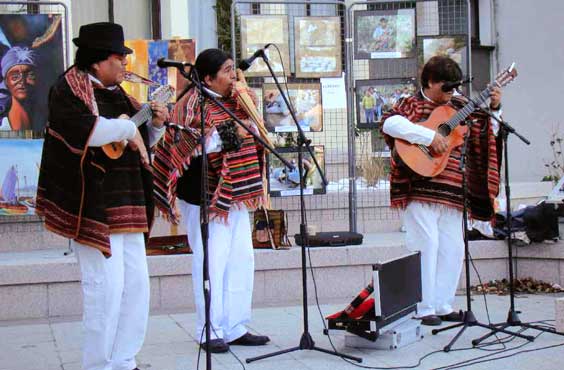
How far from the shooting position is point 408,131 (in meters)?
5.88

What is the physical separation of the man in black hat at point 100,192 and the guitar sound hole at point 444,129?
2211mm

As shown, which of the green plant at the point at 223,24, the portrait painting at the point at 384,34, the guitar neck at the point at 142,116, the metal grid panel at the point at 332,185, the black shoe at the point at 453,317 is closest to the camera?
the guitar neck at the point at 142,116

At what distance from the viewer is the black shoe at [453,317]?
20.2 feet

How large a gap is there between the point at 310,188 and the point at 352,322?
2.90 m

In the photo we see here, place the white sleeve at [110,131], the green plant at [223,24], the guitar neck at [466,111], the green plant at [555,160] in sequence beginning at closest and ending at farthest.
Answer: the white sleeve at [110,131] < the guitar neck at [466,111] < the green plant at [223,24] < the green plant at [555,160]

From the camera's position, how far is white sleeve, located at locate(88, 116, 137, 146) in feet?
14.0

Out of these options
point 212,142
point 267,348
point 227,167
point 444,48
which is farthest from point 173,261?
point 444,48

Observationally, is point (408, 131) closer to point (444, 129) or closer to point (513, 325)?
point (444, 129)

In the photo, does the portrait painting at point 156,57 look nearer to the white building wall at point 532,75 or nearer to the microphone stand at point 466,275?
the microphone stand at point 466,275

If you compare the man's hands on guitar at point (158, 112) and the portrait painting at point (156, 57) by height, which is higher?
the portrait painting at point (156, 57)

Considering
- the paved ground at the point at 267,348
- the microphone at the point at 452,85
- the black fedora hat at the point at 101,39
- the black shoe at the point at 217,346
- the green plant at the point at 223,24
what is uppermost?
the green plant at the point at 223,24

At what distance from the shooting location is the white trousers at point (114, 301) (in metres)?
4.38

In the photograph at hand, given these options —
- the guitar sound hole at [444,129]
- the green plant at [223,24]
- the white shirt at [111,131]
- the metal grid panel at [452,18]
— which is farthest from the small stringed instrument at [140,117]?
the green plant at [223,24]

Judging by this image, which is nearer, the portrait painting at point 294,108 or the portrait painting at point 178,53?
the portrait painting at point 294,108
